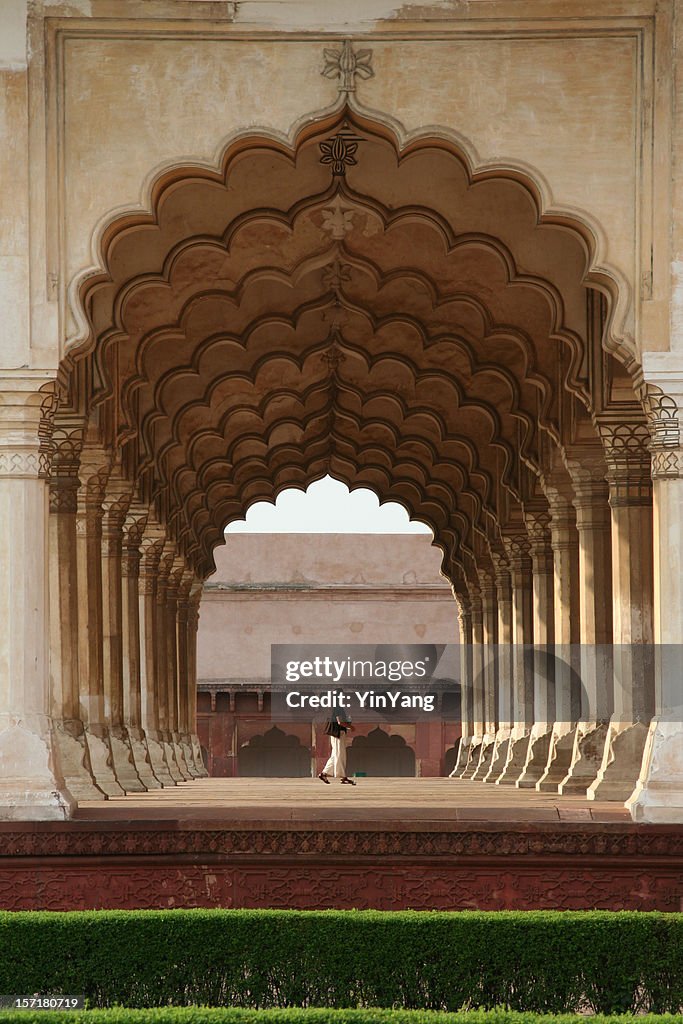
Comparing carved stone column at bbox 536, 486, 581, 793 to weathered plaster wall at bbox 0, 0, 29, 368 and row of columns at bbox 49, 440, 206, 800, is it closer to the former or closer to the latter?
row of columns at bbox 49, 440, 206, 800

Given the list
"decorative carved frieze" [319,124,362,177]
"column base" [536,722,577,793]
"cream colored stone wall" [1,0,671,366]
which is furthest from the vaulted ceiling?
"column base" [536,722,577,793]

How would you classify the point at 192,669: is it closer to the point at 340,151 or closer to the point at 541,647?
the point at 541,647

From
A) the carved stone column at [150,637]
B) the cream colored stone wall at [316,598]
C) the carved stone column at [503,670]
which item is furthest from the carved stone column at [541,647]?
the cream colored stone wall at [316,598]

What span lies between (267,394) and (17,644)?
31.2 ft

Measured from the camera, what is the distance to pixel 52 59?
10.0m

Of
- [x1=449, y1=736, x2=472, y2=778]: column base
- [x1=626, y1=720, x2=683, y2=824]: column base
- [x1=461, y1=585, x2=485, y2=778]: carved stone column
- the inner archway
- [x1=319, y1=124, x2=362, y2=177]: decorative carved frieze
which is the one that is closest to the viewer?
[x1=626, y1=720, x2=683, y2=824]: column base

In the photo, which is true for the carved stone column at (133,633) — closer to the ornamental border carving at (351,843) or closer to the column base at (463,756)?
the column base at (463,756)

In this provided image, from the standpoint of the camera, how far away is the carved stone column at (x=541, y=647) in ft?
59.1

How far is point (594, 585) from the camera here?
15.1 metres

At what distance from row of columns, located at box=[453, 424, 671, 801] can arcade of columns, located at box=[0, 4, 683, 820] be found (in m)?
0.03

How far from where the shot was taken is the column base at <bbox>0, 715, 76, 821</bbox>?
9.30 metres

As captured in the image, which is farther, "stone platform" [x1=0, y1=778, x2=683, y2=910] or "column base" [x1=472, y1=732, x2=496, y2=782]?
"column base" [x1=472, y1=732, x2=496, y2=782]

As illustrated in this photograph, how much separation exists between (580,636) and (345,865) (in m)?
7.92

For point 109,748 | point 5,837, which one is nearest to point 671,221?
point 5,837
